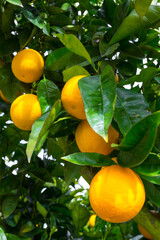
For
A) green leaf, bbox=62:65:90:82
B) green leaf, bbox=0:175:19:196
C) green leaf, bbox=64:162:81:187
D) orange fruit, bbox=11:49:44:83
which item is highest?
green leaf, bbox=62:65:90:82

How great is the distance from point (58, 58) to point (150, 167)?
0.43 m

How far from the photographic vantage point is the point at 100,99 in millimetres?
580

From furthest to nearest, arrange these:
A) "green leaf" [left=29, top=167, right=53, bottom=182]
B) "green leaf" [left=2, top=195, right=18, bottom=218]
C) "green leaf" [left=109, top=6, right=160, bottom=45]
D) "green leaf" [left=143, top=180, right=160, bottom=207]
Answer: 1. "green leaf" [left=29, top=167, right=53, bottom=182]
2. "green leaf" [left=2, top=195, right=18, bottom=218]
3. "green leaf" [left=109, top=6, right=160, bottom=45]
4. "green leaf" [left=143, top=180, right=160, bottom=207]

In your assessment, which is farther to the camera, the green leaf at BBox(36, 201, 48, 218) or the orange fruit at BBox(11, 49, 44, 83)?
the green leaf at BBox(36, 201, 48, 218)

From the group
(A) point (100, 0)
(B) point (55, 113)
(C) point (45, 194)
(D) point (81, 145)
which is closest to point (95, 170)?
(D) point (81, 145)

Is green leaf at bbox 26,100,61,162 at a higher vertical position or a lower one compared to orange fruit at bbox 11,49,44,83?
higher

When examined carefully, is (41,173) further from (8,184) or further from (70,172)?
(70,172)

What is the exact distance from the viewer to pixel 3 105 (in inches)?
50.1

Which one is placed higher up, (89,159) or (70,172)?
(89,159)

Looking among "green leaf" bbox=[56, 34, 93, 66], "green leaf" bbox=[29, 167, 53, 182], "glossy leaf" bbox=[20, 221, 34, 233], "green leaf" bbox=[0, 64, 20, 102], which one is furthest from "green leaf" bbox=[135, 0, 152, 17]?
"glossy leaf" bbox=[20, 221, 34, 233]

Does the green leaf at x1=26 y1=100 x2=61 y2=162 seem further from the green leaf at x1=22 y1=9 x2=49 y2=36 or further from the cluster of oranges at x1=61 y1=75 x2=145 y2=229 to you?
the green leaf at x1=22 y1=9 x2=49 y2=36

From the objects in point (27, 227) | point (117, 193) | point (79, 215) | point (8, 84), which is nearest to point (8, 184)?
point (27, 227)

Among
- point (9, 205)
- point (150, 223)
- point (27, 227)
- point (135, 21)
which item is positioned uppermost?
point (135, 21)

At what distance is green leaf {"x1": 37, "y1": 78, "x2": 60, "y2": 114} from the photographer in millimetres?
739
